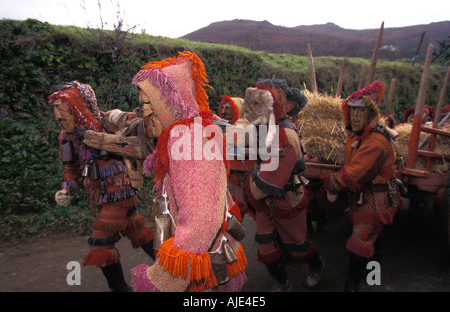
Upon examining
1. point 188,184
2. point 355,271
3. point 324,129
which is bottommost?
point 355,271

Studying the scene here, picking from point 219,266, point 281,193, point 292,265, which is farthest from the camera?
point 292,265

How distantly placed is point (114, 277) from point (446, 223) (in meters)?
3.75

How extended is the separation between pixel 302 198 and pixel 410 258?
220 centimetres

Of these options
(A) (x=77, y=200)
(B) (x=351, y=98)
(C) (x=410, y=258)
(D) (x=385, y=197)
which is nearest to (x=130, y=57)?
(A) (x=77, y=200)

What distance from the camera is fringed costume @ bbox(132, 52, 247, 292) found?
3.89 ft

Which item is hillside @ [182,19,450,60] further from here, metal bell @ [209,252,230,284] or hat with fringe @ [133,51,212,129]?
metal bell @ [209,252,230,284]

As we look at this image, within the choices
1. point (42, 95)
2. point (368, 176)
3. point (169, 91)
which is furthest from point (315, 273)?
point (42, 95)

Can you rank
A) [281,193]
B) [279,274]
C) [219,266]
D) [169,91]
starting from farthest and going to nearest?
[279,274]
[281,193]
[169,91]
[219,266]

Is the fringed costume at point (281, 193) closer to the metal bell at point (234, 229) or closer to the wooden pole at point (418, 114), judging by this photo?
the metal bell at point (234, 229)

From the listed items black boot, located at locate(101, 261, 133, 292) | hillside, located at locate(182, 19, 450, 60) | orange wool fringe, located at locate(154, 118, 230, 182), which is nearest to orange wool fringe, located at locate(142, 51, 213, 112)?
orange wool fringe, located at locate(154, 118, 230, 182)

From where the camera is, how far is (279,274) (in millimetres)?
3041

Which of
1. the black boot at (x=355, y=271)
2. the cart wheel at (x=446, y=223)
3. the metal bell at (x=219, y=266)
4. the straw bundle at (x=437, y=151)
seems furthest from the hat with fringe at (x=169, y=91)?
the straw bundle at (x=437, y=151)

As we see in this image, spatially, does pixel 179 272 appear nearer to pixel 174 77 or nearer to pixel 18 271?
pixel 174 77

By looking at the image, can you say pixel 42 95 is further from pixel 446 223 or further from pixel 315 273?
pixel 446 223
